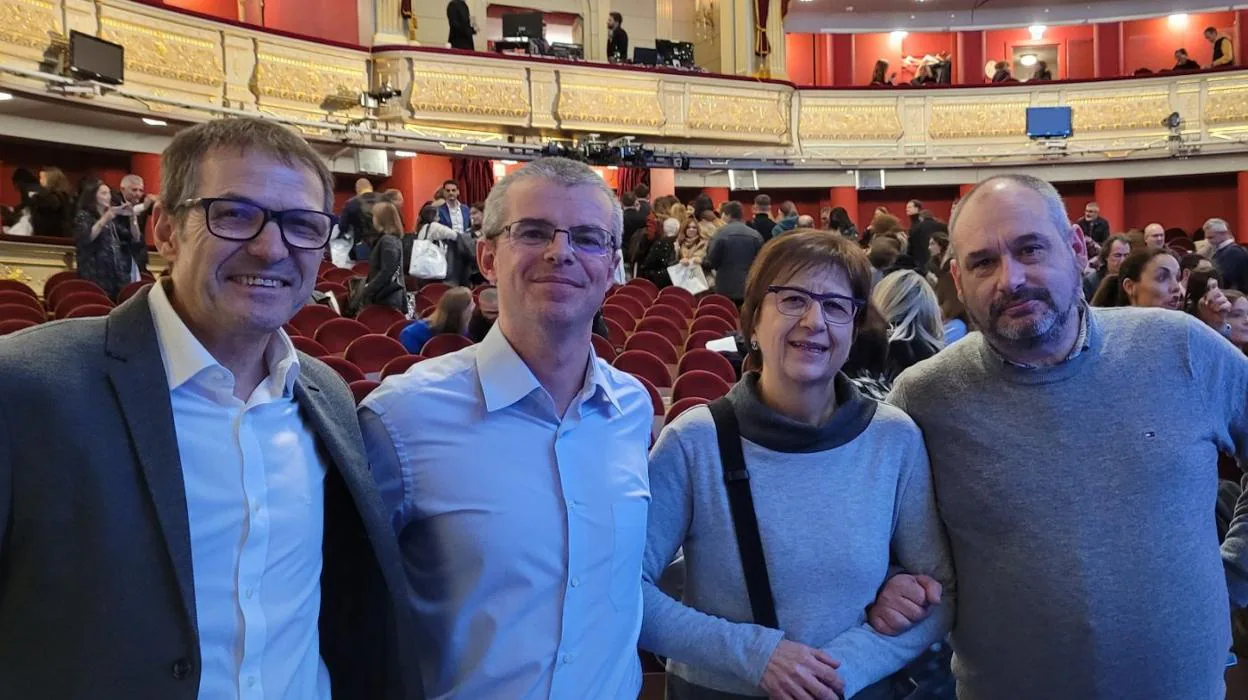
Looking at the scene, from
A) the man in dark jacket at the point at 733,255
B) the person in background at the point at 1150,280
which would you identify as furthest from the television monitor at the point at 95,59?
the person in background at the point at 1150,280

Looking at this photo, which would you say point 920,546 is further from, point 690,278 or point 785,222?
point 785,222

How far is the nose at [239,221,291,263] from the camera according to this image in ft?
4.33

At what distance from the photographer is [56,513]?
1.13m

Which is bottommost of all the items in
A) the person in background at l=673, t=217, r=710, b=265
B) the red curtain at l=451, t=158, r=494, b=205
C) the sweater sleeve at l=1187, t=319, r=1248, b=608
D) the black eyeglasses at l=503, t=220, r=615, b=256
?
the sweater sleeve at l=1187, t=319, r=1248, b=608

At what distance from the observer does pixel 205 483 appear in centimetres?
126

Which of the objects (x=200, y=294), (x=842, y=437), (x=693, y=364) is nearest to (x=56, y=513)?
(x=200, y=294)

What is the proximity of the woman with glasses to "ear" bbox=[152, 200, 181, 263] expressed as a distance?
831mm

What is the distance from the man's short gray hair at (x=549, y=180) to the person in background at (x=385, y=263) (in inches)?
190

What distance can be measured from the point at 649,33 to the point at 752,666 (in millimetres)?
17211

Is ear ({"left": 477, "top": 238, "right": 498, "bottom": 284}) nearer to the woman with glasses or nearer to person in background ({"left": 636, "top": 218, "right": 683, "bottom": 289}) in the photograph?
the woman with glasses

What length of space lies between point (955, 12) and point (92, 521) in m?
20.3

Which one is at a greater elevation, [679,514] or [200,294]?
[200,294]

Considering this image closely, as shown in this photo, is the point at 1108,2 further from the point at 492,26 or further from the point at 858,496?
the point at 858,496

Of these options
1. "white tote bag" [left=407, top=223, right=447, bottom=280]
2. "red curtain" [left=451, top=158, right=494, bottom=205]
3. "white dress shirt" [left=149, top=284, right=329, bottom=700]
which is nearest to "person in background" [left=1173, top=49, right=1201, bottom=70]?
"red curtain" [left=451, top=158, right=494, bottom=205]
